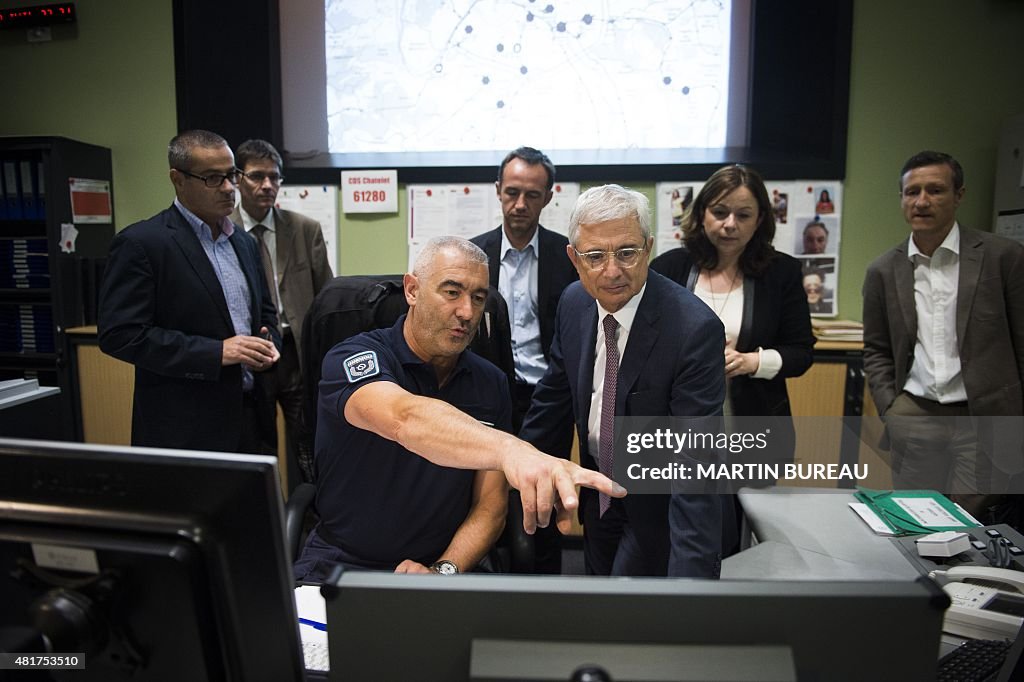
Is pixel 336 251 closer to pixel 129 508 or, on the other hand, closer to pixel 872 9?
pixel 872 9

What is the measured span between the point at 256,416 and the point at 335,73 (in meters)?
2.17

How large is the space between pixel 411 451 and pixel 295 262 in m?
1.83

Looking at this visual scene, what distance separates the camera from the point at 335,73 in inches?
152

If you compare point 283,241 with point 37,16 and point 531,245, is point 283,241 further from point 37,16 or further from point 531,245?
point 37,16

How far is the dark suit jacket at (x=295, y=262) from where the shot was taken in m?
3.07

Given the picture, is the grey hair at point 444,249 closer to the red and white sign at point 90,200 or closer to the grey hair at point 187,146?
the grey hair at point 187,146

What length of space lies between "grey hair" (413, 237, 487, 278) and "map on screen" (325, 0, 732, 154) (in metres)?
2.18

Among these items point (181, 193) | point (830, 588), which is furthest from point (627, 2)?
point (830, 588)

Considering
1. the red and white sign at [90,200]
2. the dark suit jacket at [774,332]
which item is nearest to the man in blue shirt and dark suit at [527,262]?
the dark suit jacket at [774,332]

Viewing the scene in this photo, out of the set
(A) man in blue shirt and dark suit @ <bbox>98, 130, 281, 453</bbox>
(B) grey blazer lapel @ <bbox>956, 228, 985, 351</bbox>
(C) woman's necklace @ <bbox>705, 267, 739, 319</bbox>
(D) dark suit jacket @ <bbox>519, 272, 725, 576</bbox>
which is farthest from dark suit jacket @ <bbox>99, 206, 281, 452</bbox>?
(B) grey blazer lapel @ <bbox>956, 228, 985, 351</bbox>

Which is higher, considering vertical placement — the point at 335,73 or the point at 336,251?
the point at 335,73

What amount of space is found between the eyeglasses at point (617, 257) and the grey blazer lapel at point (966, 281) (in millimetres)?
1352

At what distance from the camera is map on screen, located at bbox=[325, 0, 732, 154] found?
3629mm

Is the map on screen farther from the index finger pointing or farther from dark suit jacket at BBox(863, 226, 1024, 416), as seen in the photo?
the index finger pointing
